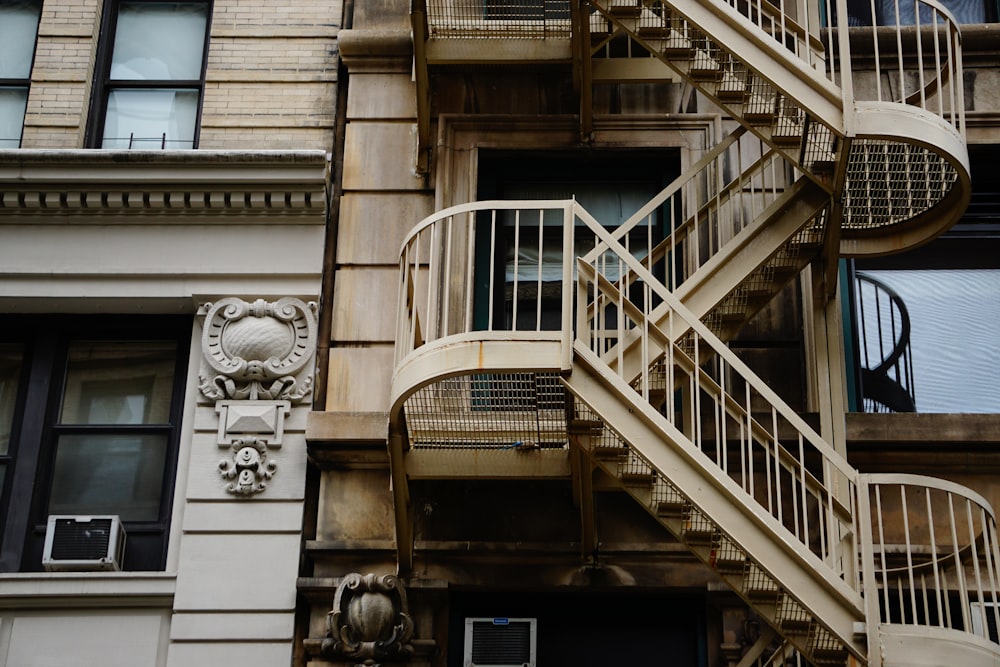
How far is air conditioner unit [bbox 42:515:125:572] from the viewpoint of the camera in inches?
468

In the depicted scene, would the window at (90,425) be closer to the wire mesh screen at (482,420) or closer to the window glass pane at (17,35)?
the wire mesh screen at (482,420)

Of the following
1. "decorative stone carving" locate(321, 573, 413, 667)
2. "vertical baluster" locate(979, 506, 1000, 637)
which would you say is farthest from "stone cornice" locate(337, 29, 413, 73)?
"vertical baluster" locate(979, 506, 1000, 637)

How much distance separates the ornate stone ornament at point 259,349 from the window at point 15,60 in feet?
9.15

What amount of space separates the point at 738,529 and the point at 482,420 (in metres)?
2.28

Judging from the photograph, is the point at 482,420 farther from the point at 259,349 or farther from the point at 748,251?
the point at 748,251

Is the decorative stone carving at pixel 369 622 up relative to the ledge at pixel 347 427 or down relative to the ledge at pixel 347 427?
down

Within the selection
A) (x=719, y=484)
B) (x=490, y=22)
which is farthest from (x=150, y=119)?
(x=719, y=484)

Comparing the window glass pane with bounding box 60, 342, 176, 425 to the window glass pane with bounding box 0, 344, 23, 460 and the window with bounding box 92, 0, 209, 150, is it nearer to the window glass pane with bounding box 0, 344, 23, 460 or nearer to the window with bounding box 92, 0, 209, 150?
the window glass pane with bounding box 0, 344, 23, 460

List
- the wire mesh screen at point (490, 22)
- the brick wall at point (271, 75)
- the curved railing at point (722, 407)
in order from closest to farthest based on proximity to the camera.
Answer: the curved railing at point (722, 407) < the wire mesh screen at point (490, 22) < the brick wall at point (271, 75)

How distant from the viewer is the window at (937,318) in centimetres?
1287

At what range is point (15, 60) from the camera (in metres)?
14.2

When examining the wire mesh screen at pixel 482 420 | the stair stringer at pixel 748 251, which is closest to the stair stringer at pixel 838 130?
the stair stringer at pixel 748 251

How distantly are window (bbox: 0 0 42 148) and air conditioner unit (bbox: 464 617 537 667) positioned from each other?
586 centimetres

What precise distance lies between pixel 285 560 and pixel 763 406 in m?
3.78
